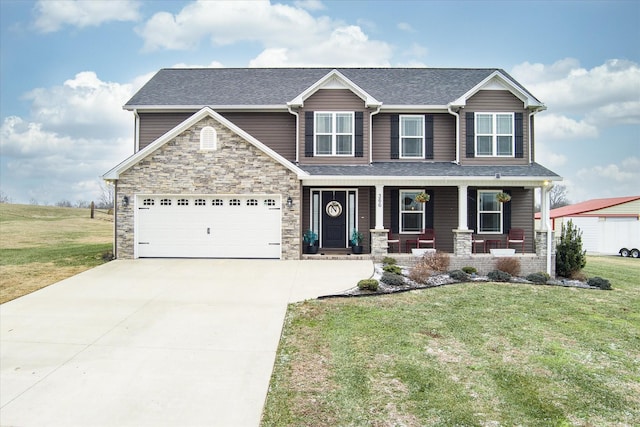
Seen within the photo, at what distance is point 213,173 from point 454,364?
35.4 feet

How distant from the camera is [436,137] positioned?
16.8 meters

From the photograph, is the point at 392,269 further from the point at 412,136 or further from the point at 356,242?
the point at 412,136

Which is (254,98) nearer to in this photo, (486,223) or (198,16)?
(198,16)

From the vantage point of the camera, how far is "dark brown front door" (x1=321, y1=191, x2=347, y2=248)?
1627 cm

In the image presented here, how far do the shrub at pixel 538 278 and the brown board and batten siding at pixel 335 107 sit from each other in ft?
23.1

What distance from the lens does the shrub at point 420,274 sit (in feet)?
40.7

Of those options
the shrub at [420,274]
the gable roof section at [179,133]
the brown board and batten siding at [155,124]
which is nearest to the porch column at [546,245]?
the shrub at [420,274]

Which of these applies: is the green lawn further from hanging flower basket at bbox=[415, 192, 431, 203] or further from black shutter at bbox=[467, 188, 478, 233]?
black shutter at bbox=[467, 188, 478, 233]

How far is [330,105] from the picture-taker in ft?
53.1

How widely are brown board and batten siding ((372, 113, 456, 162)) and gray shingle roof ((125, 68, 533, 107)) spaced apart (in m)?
0.67

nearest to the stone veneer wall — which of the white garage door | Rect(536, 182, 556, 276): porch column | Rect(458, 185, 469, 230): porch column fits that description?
the white garage door

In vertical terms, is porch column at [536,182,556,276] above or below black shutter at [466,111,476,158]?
below

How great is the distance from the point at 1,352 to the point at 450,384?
22.7 feet

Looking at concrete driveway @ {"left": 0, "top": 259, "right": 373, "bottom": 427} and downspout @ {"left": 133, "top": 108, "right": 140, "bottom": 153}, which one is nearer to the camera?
concrete driveway @ {"left": 0, "top": 259, "right": 373, "bottom": 427}
